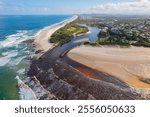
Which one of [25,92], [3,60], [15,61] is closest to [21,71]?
[15,61]

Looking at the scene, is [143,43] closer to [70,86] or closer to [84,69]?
[84,69]

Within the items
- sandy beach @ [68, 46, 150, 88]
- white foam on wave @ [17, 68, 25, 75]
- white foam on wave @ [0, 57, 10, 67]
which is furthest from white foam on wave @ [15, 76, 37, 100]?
sandy beach @ [68, 46, 150, 88]

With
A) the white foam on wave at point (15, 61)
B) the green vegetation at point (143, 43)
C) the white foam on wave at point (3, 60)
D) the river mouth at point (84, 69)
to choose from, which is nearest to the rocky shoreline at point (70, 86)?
the river mouth at point (84, 69)

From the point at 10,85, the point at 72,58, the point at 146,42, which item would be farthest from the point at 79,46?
the point at 10,85

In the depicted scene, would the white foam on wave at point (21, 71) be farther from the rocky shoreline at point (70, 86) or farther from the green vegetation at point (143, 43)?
the green vegetation at point (143, 43)

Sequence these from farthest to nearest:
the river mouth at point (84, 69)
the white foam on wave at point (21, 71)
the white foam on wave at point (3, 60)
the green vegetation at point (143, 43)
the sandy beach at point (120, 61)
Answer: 1. the green vegetation at point (143, 43)
2. the white foam on wave at point (3, 60)
3. the white foam on wave at point (21, 71)
4. the river mouth at point (84, 69)
5. the sandy beach at point (120, 61)
